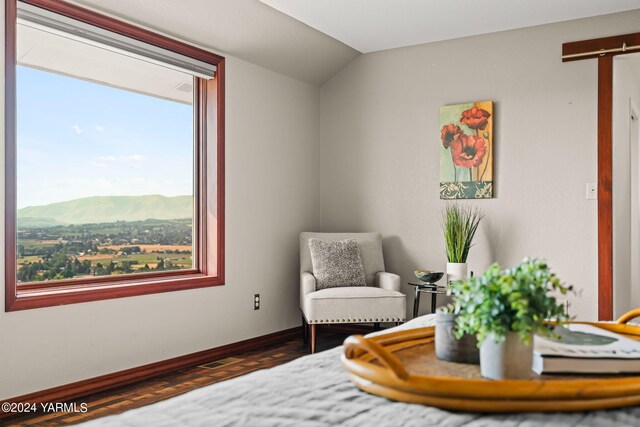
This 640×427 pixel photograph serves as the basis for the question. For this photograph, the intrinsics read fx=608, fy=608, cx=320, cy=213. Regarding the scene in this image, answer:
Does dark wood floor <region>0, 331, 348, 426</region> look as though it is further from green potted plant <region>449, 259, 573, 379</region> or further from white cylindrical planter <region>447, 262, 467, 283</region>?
green potted plant <region>449, 259, 573, 379</region>

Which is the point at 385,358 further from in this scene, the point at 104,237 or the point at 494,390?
the point at 104,237

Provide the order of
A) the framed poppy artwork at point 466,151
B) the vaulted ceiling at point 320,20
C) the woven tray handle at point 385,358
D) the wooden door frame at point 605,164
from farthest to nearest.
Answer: the framed poppy artwork at point 466,151, the wooden door frame at point 605,164, the vaulted ceiling at point 320,20, the woven tray handle at point 385,358

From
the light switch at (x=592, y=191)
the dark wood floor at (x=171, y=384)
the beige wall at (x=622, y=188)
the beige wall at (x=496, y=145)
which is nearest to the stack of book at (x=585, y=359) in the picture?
the dark wood floor at (x=171, y=384)

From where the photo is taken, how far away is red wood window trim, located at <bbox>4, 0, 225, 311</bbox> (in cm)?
299

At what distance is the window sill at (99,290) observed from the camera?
307 cm

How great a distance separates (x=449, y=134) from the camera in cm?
478

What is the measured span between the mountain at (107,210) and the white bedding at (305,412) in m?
2.60

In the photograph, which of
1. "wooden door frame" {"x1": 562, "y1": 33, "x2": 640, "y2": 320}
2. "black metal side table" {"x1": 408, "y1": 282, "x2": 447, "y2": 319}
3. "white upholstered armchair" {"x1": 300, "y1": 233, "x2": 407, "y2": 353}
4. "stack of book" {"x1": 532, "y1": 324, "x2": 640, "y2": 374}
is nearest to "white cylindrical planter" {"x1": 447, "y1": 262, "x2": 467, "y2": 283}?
"black metal side table" {"x1": 408, "y1": 282, "x2": 447, "y2": 319}

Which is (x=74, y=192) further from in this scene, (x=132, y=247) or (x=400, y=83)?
(x=400, y=83)

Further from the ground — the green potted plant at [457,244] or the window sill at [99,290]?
the green potted plant at [457,244]

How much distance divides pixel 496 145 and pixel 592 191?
767 millimetres

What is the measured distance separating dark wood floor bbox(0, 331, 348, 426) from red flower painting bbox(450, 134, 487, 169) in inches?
68.0

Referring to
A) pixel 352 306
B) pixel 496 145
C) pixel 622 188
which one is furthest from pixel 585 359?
pixel 622 188

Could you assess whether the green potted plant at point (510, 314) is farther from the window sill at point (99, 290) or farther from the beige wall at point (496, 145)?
the beige wall at point (496, 145)
